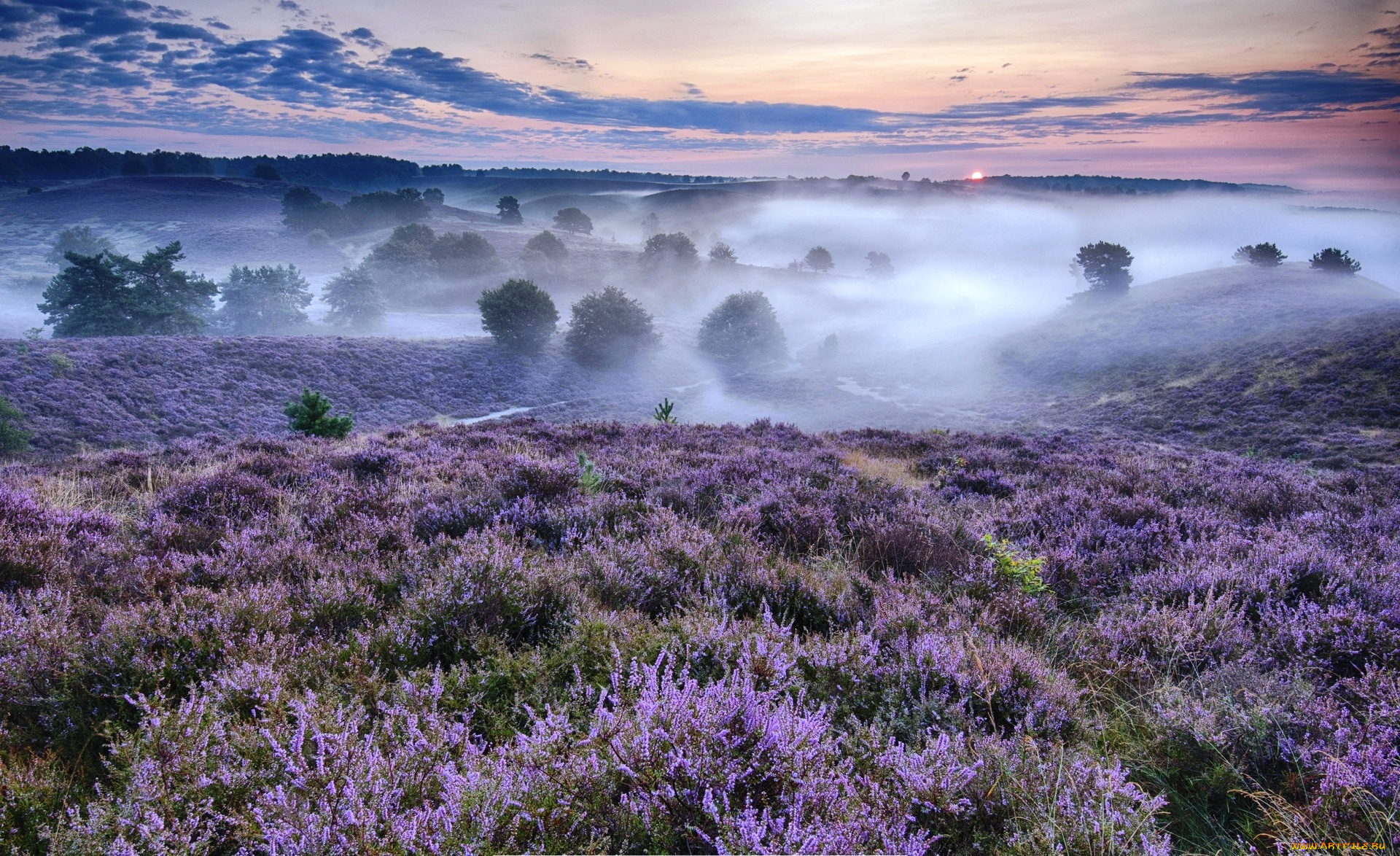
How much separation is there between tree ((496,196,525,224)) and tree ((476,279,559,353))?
7088 cm

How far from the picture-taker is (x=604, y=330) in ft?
177

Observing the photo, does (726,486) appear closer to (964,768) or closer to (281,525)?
(281,525)

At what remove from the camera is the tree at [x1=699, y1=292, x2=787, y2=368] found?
60750 millimetres

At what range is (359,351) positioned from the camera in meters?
40.1

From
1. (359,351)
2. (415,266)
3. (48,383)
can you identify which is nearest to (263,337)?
(359,351)

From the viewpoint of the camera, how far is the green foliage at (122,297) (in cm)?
4297

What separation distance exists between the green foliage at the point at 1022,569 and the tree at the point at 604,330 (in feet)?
165

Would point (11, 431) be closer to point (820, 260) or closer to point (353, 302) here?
point (353, 302)

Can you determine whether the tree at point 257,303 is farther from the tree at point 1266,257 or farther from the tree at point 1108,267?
the tree at point 1266,257

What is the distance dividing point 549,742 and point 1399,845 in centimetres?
272

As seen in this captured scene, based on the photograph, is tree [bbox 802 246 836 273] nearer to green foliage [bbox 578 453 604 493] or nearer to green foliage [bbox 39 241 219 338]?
green foliage [bbox 39 241 219 338]

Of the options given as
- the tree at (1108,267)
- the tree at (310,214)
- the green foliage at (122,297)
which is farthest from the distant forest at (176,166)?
the tree at (1108,267)

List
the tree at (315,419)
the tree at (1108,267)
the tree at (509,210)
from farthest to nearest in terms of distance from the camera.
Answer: the tree at (509,210)
the tree at (1108,267)
the tree at (315,419)

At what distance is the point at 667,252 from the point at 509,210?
4646 cm
